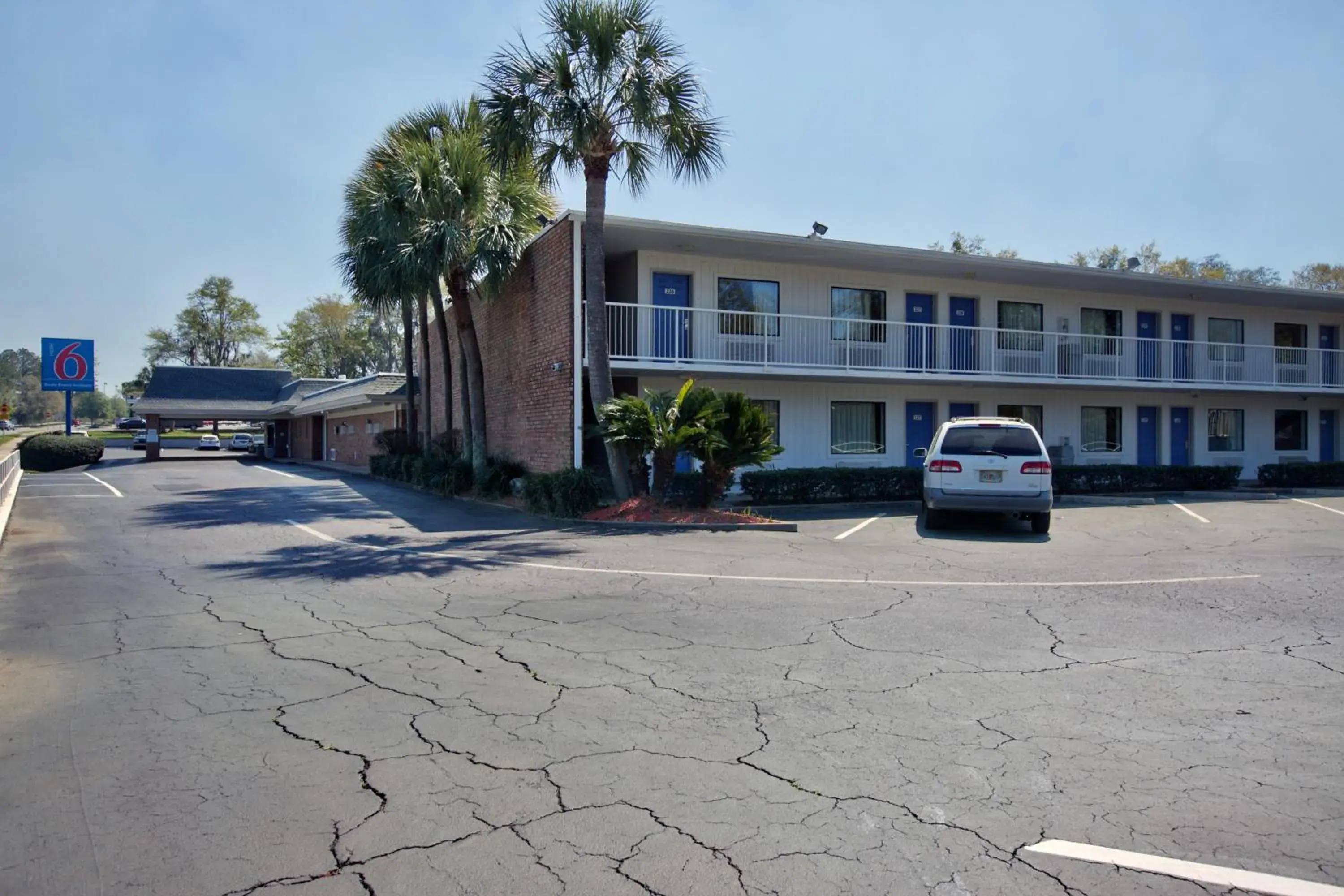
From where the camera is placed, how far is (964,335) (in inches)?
893

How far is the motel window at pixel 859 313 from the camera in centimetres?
2162

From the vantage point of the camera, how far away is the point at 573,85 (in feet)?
52.3

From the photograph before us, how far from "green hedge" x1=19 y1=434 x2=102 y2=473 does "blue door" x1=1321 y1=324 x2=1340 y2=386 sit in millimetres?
45388

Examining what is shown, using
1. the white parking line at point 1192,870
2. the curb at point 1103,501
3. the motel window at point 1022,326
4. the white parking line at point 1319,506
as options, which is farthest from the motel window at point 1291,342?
the white parking line at point 1192,870

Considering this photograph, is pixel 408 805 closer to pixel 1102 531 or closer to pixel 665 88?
pixel 1102 531

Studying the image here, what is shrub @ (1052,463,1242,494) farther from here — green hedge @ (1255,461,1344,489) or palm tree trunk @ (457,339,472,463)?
palm tree trunk @ (457,339,472,463)

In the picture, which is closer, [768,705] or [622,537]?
[768,705]

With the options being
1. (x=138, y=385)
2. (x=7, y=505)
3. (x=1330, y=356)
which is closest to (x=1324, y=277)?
(x=1330, y=356)

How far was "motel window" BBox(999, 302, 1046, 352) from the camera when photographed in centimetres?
2303

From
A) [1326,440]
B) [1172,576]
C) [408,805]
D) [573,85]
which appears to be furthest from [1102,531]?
[1326,440]

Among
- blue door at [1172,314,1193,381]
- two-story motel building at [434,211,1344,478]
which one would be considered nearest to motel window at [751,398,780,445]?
two-story motel building at [434,211,1344,478]

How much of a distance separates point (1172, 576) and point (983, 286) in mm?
14750

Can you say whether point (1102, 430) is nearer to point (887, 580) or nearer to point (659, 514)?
point (659, 514)

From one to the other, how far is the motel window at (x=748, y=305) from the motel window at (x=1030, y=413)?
7556 mm
